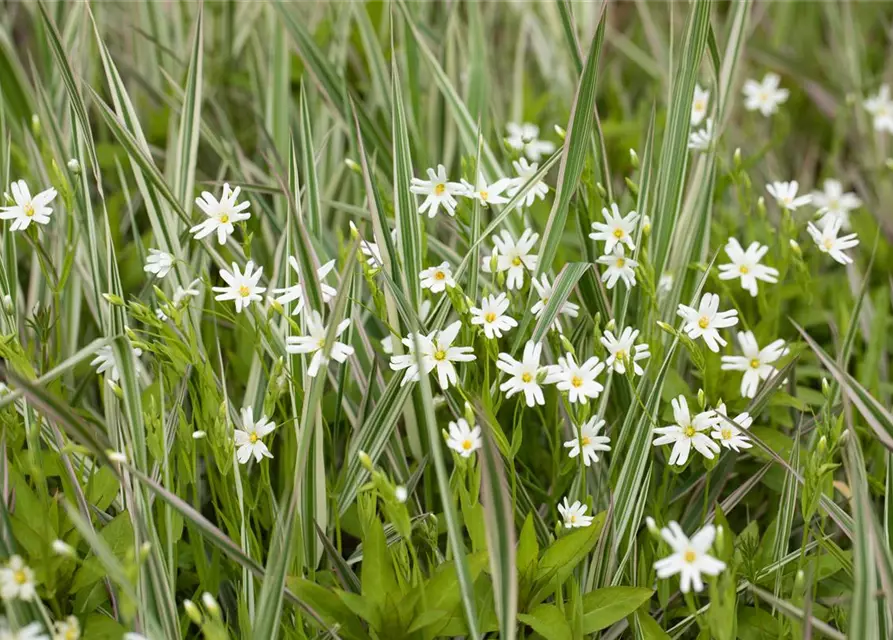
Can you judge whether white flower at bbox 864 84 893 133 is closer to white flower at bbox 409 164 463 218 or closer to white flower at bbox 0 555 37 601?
white flower at bbox 409 164 463 218

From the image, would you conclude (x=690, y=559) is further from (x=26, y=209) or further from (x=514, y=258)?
(x=26, y=209)

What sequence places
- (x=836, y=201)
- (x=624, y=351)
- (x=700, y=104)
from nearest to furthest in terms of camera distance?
(x=624, y=351), (x=700, y=104), (x=836, y=201)

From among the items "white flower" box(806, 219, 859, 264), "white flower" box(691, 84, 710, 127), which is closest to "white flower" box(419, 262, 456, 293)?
"white flower" box(806, 219, 859, 264)

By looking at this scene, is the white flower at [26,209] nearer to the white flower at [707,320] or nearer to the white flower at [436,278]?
the white flower at [436,278]

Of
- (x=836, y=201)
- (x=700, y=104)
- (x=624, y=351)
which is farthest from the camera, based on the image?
(x=836, y=201)

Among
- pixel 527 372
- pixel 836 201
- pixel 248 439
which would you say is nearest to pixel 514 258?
pixel 527 372

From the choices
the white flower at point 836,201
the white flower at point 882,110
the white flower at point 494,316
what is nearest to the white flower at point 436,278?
the white flower at point 494,316

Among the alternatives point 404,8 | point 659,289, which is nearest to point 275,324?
point 659,289
